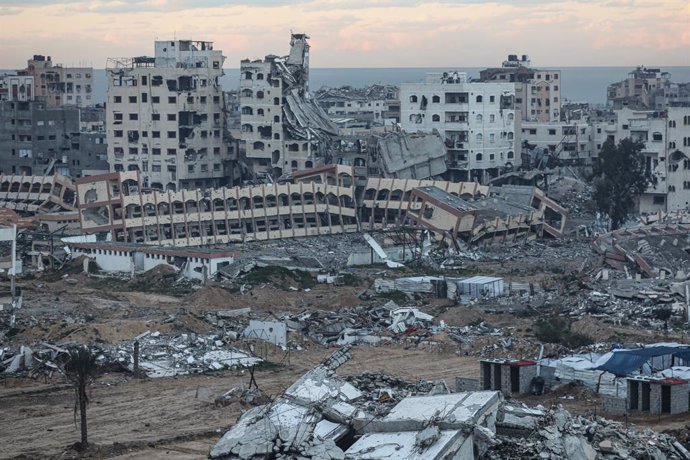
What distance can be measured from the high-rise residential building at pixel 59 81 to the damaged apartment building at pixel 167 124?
1629 cm

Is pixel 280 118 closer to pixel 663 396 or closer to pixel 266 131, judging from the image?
pixel 266 131

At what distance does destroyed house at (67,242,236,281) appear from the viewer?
38062 millimetres

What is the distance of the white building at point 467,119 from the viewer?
2157 inches

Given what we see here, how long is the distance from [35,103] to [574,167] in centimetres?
2124

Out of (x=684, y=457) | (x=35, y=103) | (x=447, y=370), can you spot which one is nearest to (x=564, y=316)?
(x=447, y=370)

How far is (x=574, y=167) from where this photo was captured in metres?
59.9

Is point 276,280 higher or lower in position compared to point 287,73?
lower

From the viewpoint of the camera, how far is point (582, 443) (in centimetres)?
1864

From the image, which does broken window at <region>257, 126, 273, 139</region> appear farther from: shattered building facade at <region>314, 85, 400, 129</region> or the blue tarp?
the blue tarp

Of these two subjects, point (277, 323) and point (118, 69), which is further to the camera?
point (118, 69)

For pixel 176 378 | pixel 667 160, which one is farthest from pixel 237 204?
pixel 176 378

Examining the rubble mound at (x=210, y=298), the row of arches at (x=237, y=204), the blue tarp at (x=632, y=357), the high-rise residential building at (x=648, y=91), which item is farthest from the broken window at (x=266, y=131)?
the blue tarp at (x=632, y=357)

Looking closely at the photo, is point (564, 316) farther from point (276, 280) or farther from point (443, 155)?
point (443, 155)

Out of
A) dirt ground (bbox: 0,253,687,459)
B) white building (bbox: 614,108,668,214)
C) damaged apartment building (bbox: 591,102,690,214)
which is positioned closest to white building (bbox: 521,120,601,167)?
white building (bbox: 614,108,668,214)
